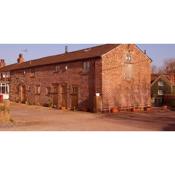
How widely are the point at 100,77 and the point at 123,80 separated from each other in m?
1.83

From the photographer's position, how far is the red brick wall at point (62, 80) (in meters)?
21.9

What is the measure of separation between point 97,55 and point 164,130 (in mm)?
8591

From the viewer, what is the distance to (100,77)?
2134 centimetres

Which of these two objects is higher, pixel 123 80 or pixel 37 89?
pixel 123 80

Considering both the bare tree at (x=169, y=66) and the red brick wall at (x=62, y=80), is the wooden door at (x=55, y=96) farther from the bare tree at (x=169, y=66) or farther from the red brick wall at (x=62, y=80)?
the bare tree at (x=169, y=66)

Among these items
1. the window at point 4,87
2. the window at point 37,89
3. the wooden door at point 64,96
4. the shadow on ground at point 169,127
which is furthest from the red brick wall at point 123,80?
the window at point 4,87

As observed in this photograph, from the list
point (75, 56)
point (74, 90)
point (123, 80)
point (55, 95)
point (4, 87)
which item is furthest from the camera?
point (4, 87)

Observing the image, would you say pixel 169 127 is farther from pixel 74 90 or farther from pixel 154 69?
pixel 74 90

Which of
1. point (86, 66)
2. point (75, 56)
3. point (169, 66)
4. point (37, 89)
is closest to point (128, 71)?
point (86, 66)

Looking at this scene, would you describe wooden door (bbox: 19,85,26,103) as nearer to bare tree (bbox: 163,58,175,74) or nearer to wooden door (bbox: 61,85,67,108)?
wooden door (bbox: 61,85,67,108)

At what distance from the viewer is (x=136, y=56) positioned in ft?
73.9

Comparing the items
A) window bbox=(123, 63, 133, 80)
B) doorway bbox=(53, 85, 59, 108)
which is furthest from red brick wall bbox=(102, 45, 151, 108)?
doorway bbox=(53, 85, 59, 108)
